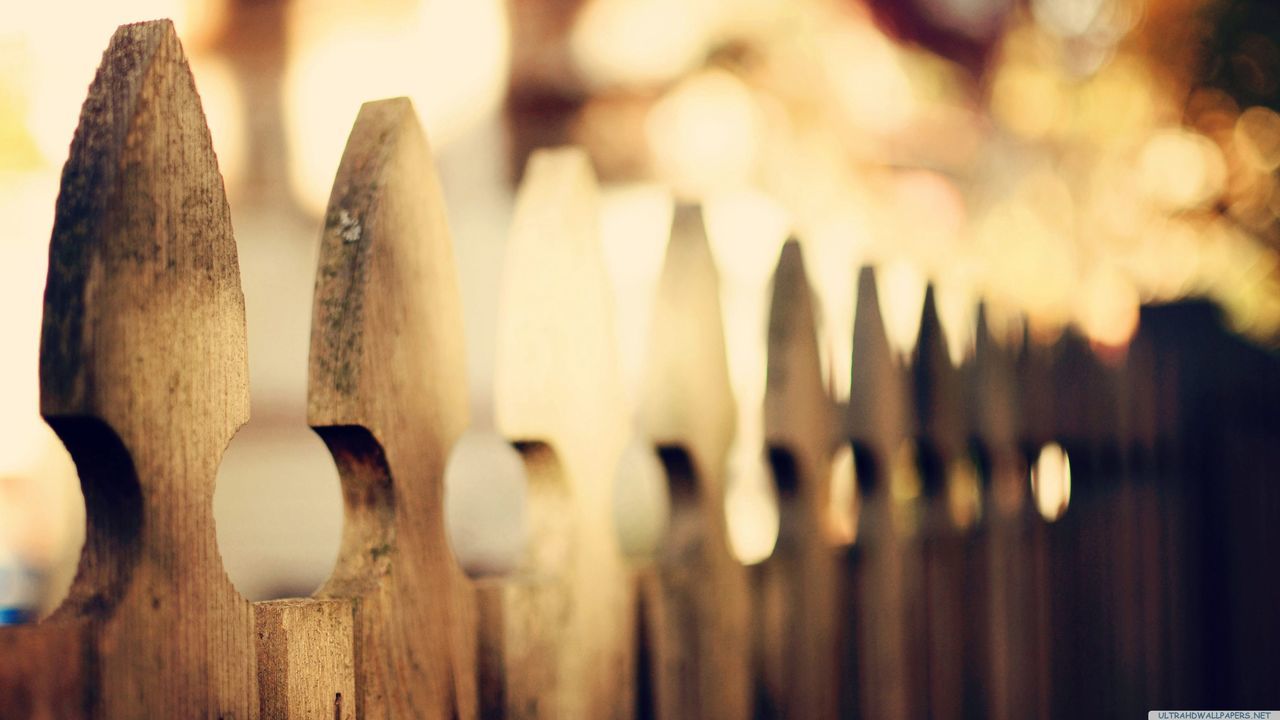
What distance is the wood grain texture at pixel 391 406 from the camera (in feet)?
3.55

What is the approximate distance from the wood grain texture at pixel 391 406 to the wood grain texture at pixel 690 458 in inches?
16.2

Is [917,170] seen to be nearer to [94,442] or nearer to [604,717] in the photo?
[604,717]

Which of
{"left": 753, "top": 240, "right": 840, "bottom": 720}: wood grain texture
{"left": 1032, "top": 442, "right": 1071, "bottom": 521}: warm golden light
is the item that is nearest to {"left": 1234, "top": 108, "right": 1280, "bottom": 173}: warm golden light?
{"left": 1032, "top": 442, "right": 1071, "bottom": 521}: warm golden light

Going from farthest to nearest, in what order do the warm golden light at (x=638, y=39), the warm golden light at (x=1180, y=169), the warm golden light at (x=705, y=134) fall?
the warm golden light at (x=1180, y=169) → the warm golden light at (x=705, y=134) → the warm golden light at (x=638, y=39)

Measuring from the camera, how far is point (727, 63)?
15.1 feet

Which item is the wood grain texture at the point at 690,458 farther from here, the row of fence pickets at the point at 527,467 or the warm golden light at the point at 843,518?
the warm golden light at the point at 843,518

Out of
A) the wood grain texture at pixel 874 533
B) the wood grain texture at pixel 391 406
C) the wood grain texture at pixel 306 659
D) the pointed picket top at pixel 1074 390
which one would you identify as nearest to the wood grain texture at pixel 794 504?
the wood grain texture at pixel 874 533

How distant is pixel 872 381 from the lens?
218 cm

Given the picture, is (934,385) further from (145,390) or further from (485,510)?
(485,510)

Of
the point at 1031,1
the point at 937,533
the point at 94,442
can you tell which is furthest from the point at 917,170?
the point at 94,442

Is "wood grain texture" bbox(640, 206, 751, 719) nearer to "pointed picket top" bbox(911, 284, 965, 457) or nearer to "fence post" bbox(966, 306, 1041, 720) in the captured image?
"pointed picket top" bbox(911, 284, 965, 457)

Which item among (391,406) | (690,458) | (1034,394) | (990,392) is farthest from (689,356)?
(1034,394)

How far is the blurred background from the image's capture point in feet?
13.1

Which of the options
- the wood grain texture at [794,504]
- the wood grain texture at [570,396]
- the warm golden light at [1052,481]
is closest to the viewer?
the wood grain texture at [570,396]
